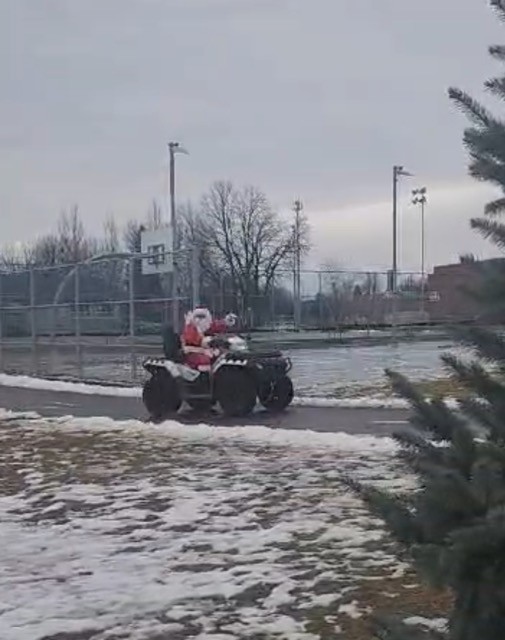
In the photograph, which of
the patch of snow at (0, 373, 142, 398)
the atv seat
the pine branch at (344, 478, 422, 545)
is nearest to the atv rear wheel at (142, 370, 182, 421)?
the atv seat

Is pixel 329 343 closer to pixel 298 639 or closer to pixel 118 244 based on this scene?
pixel 298 639

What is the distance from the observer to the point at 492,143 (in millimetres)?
2814

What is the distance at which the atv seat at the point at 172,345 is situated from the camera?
52.5 ft

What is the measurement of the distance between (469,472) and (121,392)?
703 inches

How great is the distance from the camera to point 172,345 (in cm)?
1608

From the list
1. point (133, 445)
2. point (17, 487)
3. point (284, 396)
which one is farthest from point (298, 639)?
point (284, 396)

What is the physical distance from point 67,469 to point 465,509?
8.44 meters

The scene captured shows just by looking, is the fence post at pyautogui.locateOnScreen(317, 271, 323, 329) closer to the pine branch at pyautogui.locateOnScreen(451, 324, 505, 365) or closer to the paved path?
the paved path

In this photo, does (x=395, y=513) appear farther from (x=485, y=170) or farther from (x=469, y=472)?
(x=485, y=170)

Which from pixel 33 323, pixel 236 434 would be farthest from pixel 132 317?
pixel 236 434

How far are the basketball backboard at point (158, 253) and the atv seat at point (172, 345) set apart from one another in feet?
19.3

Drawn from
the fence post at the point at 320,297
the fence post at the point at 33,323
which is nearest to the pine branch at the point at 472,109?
the fence post at the point at 33,323

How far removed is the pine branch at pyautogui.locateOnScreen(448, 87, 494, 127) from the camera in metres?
2.86

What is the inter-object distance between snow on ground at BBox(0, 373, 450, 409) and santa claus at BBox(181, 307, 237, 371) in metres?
1.83
